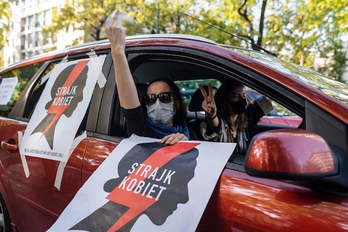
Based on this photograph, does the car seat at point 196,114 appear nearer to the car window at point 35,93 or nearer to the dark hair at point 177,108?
the dark hair at point 177,108

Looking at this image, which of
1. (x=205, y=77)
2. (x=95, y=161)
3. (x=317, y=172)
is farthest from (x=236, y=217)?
(x=205, y=77)

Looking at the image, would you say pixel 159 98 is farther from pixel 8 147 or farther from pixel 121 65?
pixel 8 147

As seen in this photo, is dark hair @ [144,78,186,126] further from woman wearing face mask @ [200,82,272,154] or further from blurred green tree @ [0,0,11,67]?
blurred green tree @ [0,0,11,67]

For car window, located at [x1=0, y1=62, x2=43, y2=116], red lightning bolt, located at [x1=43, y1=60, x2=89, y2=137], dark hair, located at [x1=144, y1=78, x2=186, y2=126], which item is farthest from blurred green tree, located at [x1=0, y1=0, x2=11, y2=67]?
dark hair, located at [x1=144, y1=78, x2=186, y2=126]

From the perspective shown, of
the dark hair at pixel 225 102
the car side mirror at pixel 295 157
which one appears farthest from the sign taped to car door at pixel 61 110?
the car side mirror at pixel 295 157

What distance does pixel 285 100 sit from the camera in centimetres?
149

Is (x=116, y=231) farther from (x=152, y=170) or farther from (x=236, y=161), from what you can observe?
(x=236, y=161)

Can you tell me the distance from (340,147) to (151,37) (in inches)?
49.3

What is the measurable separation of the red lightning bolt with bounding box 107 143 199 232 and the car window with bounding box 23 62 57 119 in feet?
4.15

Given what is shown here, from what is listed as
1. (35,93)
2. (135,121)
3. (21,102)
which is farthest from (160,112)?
(21,102)

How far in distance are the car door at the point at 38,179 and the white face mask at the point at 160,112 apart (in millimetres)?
318

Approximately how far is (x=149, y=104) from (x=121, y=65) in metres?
0.37

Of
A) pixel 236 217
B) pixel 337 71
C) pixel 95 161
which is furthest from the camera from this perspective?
pixel 337 71

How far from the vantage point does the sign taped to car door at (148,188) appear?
1.51 meters
